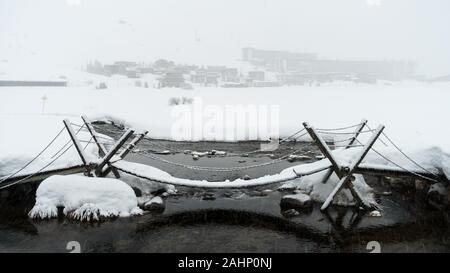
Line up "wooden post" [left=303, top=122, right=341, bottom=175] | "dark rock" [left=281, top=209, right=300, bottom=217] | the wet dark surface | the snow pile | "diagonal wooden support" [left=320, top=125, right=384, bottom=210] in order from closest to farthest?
the wet dark surface
the snow pile
"diagonal wooden support" [left=320, top=125, right=384, bottom=210]
"wooden post" [left=303, top=122, right=341, bottom=175]
"dark rock" [left=281, top=209, right=300, bottom=217]

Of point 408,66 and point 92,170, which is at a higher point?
point 408,66

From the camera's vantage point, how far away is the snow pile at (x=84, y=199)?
297 inches

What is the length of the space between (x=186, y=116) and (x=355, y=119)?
1161 centimetres

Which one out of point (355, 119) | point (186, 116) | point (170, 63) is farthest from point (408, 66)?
point (186, 116)

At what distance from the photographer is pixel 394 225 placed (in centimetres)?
743

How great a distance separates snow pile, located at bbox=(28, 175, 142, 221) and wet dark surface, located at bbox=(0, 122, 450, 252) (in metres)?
A: 0.23

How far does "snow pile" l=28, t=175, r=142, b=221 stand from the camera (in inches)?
297

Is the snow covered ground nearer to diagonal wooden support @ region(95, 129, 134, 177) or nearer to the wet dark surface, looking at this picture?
the wet dark surface

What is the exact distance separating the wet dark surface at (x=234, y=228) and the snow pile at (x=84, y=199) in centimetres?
23

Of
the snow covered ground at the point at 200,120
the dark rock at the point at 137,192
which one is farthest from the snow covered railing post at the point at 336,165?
the dark rock at the point at 137,192

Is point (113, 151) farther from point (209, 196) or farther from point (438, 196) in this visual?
point (438, 196)

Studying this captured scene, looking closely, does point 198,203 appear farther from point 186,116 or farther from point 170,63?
point 170,63

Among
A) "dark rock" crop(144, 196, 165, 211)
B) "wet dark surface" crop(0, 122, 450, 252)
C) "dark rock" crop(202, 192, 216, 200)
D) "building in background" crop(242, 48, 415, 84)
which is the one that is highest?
"building in background" crop(242, 48, 415, 84)

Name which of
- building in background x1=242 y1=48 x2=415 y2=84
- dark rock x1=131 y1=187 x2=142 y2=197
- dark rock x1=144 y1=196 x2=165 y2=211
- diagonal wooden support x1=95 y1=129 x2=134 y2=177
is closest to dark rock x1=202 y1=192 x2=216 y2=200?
dark rock x1=144 y1=196 x2=165 y2=211
